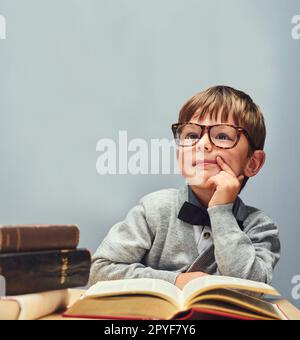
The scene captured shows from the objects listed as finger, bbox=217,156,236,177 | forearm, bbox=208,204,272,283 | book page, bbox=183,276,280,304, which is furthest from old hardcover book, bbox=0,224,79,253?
finger, bbox=217,156,236,177

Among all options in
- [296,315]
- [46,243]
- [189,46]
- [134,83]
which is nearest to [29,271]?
[46,243]

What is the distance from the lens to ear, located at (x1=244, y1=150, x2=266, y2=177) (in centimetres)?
127

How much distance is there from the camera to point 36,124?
1.28m

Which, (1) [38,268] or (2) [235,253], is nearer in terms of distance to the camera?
(1) [38,268]

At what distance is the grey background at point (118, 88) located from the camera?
4.19 ft

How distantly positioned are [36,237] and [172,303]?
266 mm

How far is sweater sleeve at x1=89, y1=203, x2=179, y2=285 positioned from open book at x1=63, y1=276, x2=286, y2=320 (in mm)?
266

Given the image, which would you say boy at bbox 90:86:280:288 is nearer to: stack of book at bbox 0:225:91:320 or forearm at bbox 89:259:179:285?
forearm at bbox 89:259:179:285

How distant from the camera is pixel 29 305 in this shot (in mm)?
774

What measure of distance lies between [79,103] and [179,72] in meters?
0.29
